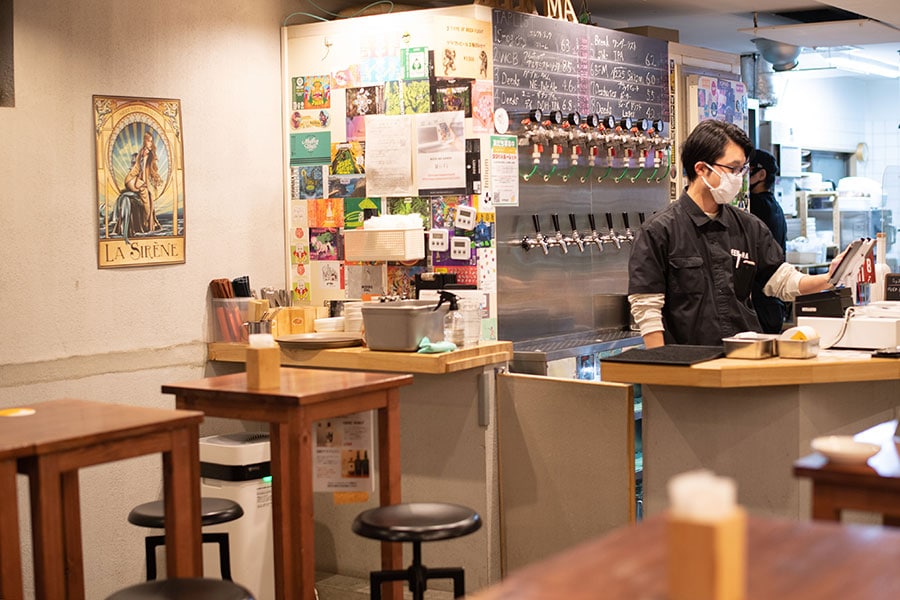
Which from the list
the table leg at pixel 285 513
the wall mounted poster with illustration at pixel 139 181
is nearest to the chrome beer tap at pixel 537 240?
the wall mounted poster with illustration at pixel 139 181

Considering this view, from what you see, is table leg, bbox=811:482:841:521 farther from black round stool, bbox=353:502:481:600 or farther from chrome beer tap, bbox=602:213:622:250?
chrome beer tap, bbox=602:213:622:250

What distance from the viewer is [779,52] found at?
28.5 ft

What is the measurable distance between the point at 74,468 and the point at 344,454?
3.71ft

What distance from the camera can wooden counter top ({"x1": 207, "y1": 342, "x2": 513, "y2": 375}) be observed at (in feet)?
15.6

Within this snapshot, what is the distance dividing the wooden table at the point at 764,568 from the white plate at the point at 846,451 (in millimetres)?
615

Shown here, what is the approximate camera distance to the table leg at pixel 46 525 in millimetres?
2945

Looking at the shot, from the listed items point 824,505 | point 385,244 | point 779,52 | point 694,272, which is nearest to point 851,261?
point 694,272

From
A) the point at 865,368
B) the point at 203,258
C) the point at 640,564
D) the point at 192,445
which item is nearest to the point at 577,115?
the point at 203,258

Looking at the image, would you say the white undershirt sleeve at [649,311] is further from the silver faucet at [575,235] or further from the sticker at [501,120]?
the silver faucet at [575,235]

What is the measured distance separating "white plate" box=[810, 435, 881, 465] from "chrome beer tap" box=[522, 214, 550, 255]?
3.25 metres

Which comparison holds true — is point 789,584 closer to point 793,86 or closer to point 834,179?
point 793,86

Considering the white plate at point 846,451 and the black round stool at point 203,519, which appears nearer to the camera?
the white plate at point 846,451

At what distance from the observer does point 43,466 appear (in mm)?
2941

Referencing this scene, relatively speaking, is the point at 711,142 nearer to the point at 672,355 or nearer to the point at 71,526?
the point at 672,355
